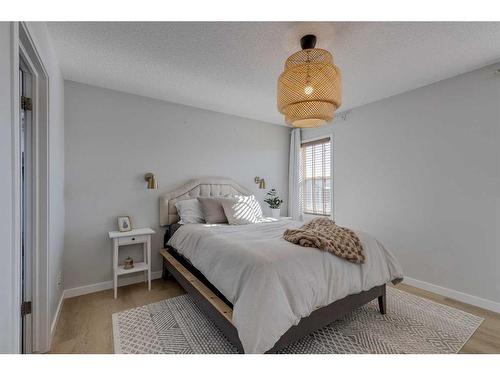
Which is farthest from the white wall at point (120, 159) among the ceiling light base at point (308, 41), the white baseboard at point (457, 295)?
the white baseboard at point (457, 295)

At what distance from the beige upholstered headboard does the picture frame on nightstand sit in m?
0.40

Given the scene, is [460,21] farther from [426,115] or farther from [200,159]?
[200,159]

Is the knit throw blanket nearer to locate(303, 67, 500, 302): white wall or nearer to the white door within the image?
locate(303, 67, 500, 302): white wall

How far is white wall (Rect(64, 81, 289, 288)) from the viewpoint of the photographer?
264 cm

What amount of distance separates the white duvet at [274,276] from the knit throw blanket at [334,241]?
0.06 m

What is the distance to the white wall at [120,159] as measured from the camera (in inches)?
104

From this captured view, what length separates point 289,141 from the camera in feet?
15.3

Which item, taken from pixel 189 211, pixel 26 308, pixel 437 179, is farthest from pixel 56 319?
pixel 437 179

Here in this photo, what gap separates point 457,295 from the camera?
2508mm

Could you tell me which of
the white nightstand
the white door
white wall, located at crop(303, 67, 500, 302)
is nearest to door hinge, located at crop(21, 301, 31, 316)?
the white door

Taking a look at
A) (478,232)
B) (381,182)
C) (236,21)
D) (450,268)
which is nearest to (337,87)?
(236,21)
